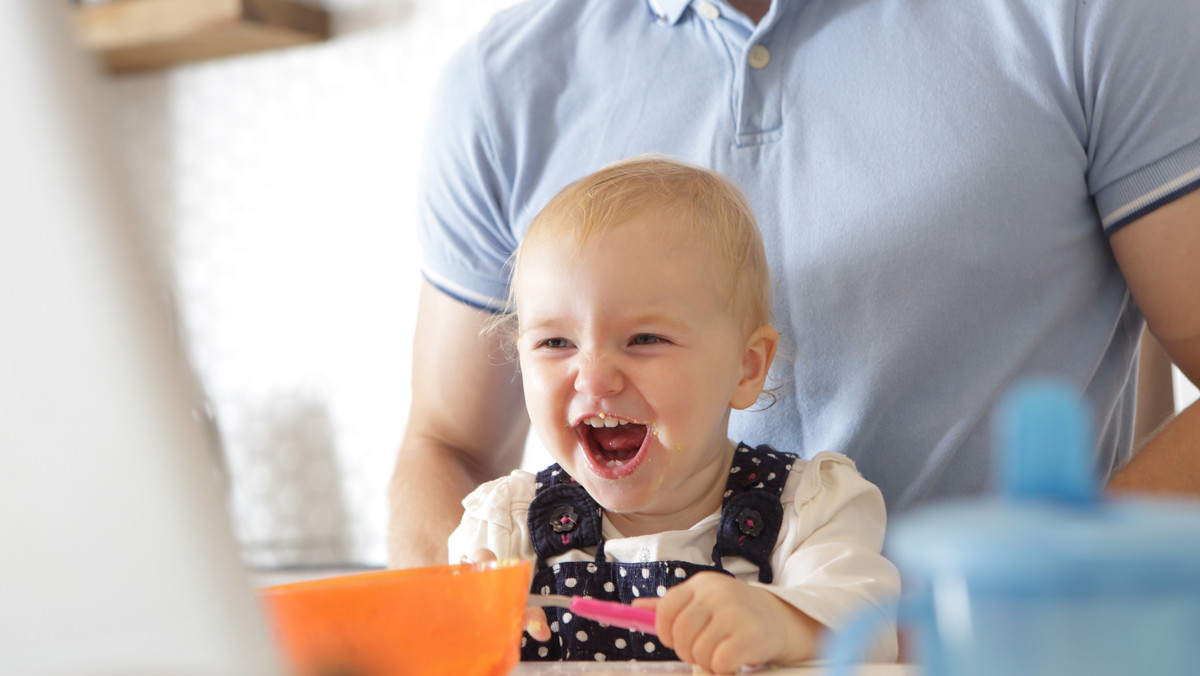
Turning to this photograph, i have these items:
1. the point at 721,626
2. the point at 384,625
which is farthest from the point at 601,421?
the point at 384,625

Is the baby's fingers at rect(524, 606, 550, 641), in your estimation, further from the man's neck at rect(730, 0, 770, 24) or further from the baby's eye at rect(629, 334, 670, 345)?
the man's neck at rect(730, 0, 770, 24)

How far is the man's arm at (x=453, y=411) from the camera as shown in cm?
123

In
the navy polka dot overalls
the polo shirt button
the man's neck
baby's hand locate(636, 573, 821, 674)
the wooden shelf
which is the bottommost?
the navy polka dot overalls

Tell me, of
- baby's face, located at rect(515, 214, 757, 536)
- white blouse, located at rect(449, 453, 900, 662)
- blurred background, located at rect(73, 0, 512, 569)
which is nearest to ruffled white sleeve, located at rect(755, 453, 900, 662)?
white blouse, located at rect(449, 453, 900, 662)

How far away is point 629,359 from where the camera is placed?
92 cm

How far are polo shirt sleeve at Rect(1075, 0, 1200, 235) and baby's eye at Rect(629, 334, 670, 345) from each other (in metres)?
0.45

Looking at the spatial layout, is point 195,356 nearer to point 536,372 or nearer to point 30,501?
point 536,372

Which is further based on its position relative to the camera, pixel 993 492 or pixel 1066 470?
pixel 993 492

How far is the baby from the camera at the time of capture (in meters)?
0.92

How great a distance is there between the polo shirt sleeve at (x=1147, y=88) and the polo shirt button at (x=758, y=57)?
0.97 ft

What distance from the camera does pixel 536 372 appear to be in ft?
3.13

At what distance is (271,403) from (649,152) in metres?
1.82

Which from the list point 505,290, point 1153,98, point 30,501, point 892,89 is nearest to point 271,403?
point 505,290

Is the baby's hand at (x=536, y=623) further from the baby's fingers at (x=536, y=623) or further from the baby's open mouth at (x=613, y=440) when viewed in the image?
the baby's open mouth at (x=613, y=440)
